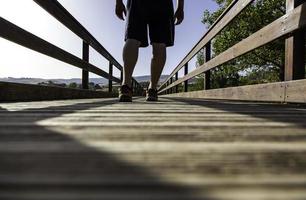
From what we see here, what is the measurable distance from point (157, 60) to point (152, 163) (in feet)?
10.4

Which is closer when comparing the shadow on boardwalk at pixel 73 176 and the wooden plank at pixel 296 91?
the shadow on boardwalk at pixel 73 176

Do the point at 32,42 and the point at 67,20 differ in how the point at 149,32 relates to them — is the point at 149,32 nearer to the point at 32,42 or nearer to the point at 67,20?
the point at 32,42

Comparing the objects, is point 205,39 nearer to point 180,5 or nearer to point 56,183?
point 180,5

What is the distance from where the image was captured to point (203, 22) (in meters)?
24.6

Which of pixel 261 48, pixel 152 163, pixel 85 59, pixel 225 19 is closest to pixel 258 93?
pixel 225 19

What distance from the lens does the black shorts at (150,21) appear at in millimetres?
3801

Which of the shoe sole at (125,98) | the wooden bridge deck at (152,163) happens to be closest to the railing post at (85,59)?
the shoe sole at (125,98)

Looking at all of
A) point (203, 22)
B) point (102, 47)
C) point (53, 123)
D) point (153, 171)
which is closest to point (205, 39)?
point (102, 47)

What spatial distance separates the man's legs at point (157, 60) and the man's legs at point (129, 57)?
9.3 inches

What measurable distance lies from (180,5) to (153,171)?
380cm

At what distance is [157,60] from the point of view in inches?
155

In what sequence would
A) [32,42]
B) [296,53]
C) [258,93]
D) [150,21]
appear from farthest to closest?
[150,21]
[258,93]
[32,42]
[296,53]

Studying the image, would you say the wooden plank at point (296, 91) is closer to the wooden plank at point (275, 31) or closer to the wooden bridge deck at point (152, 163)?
the wooden plank at point (275, 31)

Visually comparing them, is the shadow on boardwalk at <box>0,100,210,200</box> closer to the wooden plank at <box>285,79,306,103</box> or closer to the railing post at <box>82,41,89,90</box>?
the wooden plank at <box>285,79,306,103</box>
